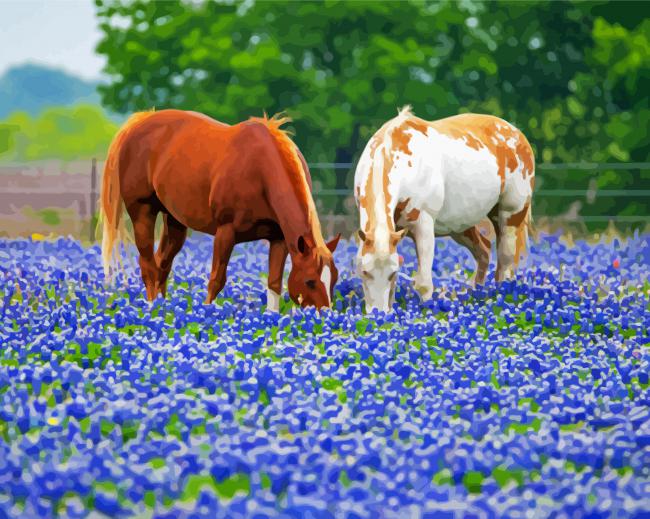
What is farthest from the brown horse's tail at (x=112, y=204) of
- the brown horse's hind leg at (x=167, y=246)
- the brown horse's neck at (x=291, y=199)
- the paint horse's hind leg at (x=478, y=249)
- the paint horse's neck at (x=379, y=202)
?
the paint horse's hind leg at (x=478, y=249)

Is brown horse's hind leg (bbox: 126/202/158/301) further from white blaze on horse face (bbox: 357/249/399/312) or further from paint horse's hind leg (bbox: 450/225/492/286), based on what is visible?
paint horse's hind leg (bbox: 450/225/492/286)

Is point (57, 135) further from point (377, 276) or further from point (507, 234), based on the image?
point (377, 276)

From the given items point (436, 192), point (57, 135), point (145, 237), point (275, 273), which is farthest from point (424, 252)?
point (57, 135)

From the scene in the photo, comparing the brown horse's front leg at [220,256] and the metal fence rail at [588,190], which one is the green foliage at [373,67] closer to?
the metal fence rail at [588,190]

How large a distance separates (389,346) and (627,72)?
59.0 ft

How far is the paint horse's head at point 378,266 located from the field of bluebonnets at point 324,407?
24 cm

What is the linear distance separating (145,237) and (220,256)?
1.71 m

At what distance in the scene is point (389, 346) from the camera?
835 centimetres

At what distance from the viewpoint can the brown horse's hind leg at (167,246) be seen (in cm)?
1201

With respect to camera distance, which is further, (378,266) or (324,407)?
(378,266)

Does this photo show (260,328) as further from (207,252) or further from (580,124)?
(580,124)

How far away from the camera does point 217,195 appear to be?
423 inches

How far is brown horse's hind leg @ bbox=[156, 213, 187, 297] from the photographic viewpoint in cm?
1201

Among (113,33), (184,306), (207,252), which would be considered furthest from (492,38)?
(184,306)
